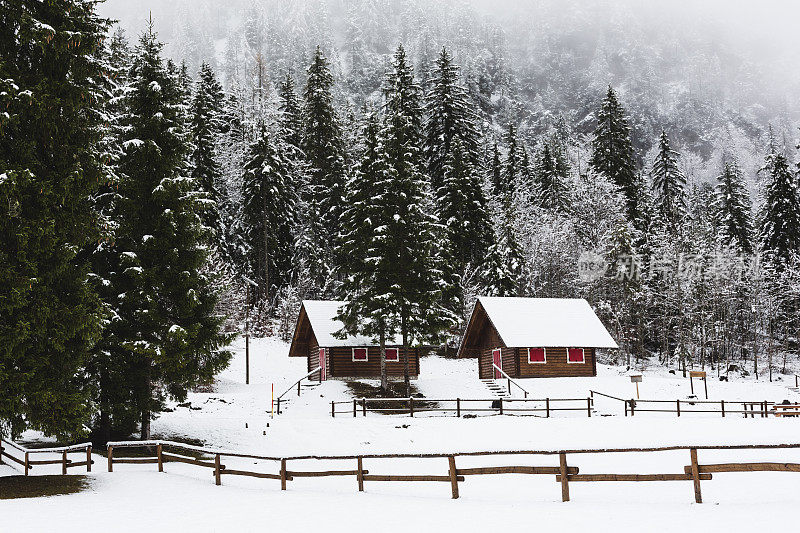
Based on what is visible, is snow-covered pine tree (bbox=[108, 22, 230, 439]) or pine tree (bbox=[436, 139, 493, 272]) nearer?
snow-covered pine tree (bbox=[108, 22, 230, 439])

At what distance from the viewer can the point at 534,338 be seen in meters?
42.9

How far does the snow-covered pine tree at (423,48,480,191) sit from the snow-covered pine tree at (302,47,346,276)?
9817 millimetres

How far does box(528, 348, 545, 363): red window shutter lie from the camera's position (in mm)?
43053

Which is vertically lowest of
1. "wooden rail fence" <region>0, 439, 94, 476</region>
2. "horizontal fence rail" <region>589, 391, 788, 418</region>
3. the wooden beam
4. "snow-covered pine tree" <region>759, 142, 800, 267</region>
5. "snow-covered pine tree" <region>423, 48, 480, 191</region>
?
"horizontal fence rail" <region>589, 391, 788, 418</region>

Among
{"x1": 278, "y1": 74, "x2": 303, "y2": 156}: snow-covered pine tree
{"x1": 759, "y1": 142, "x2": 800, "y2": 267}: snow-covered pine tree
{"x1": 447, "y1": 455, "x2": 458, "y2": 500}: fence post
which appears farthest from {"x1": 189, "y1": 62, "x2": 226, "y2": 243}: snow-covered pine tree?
{"x1": 759, "y1": 142, "x2": 800, "y2": 267}: snow-covered pine tree

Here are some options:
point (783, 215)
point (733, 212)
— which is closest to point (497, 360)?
point (783, 215)

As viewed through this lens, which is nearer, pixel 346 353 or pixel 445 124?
pixel 346 353

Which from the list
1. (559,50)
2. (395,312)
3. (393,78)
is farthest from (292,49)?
(395,312)

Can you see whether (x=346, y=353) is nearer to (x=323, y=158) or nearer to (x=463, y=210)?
(x=463, y=210)

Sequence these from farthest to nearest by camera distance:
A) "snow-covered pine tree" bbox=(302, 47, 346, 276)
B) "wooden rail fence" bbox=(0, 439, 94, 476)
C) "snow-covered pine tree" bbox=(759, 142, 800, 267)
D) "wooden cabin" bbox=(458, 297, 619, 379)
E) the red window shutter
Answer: "snow-covered pine tree" bbox=(759, 142, 800, 267)
"snow-covered pine tree" bbox=(302, 47, 346, 276)
the red window shutter
"wooden cabin" bbox=(458, 297, 619, 379)
"wooden rail fence" bbox=(0, 439, 94, 476)

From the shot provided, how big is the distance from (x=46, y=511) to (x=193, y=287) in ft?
44.1

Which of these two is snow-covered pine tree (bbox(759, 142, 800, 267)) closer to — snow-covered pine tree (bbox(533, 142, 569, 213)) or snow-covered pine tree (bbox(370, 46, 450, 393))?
snow-covered pine tree (bbox(533, 142, 569, 213))

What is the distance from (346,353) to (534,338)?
40.8 feet

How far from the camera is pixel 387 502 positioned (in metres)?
14.3
